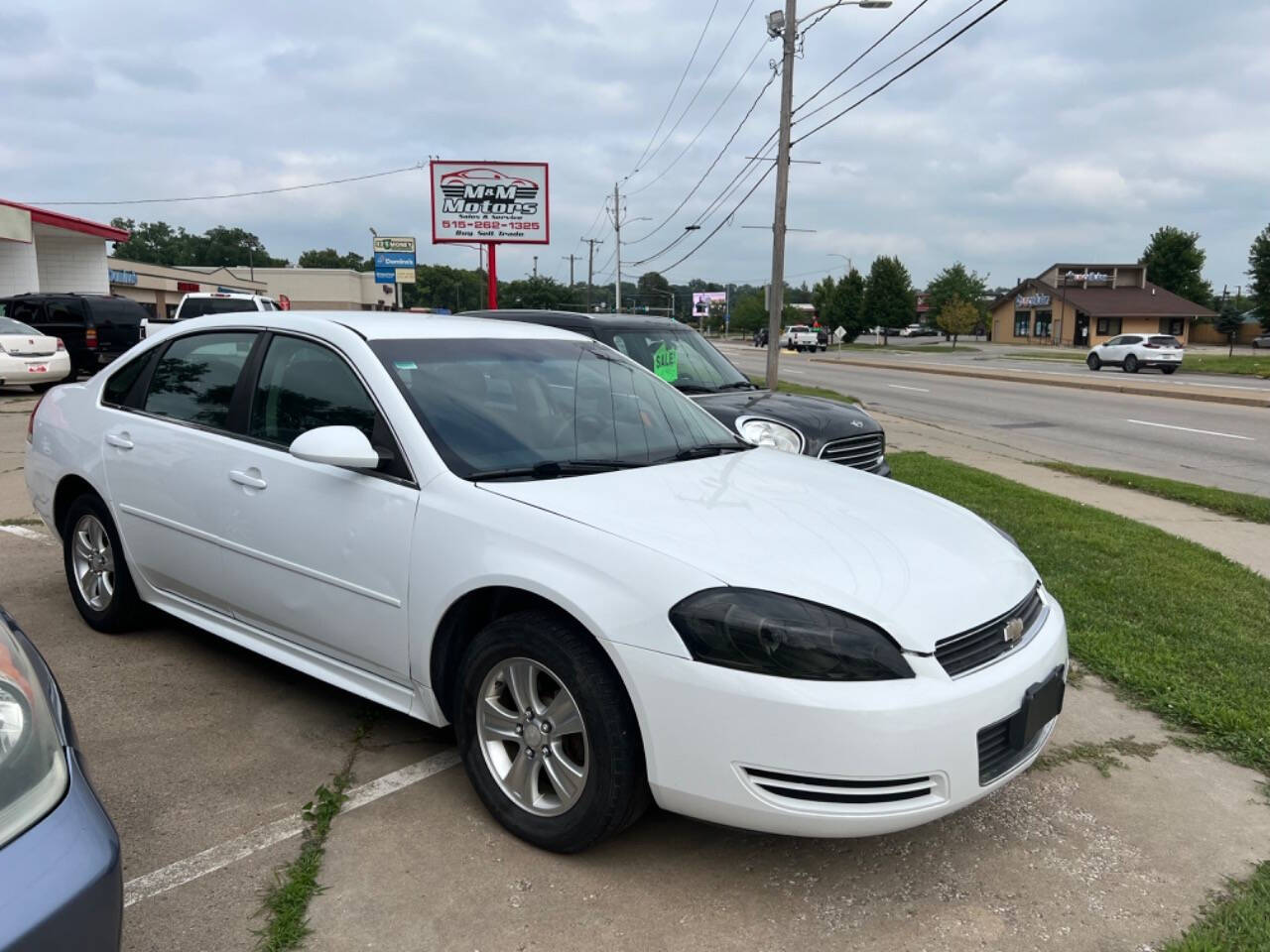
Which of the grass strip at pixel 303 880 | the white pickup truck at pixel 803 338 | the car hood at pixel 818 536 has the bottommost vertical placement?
the white pickup truck at pixel 803 338

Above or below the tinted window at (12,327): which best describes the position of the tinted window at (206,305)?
above

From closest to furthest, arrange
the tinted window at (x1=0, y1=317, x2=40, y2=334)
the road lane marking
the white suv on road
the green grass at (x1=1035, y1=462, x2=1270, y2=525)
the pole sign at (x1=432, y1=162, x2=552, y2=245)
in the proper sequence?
the green grass at (x1=1035, y1=462, x2=1270, y2=525), the road lane marking, the tinted window at (x1=0, y1=317, x2=40, y2=334), the pole sign at (x1=432, y1=162, x2=552, y2=245), the white suv on road

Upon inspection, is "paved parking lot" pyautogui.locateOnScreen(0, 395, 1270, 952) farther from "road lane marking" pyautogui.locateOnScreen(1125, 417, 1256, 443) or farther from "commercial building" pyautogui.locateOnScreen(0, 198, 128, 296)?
"commercial building" pyautogui.locateOnScreen(0, 198, 128, 296)

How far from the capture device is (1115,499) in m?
9.09

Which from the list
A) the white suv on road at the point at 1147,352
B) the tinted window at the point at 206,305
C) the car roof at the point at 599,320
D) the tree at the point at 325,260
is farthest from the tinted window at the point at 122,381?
the tree at the point at 325,260

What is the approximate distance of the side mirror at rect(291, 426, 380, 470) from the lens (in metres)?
3.14

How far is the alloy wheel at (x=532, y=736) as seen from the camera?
2.81m

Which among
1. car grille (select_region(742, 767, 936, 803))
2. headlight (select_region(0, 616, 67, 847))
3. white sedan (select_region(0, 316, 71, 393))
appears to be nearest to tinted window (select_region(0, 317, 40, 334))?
white sedan (select_region(0, 316, 71, 393))

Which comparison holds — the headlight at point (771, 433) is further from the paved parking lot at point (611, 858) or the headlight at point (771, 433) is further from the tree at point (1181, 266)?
the tree at point (1181, 266)

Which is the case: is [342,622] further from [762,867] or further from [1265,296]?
[1265,296]

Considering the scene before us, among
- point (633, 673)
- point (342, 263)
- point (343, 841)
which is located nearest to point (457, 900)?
point (343, 841)

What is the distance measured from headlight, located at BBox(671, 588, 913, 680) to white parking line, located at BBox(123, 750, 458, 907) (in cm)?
141

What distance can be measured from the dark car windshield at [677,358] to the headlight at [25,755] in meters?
6.09

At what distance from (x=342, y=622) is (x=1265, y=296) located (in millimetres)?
65427
